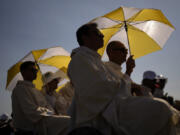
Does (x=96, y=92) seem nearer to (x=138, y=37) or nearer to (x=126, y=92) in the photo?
(x=126, y=92)

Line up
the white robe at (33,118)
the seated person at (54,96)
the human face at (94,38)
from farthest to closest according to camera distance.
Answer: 1. the seated person at (54,96)
2. the white robe at (33,118)
3. the human face at (94,38)

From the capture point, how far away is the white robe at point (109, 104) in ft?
9.26

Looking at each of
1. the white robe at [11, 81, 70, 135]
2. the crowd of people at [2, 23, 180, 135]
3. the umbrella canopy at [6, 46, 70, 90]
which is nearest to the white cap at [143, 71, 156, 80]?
the crowd of people at [2, 23, 180, 135]

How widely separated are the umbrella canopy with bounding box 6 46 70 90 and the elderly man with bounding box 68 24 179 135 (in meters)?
5.78

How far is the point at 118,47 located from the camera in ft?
13.5

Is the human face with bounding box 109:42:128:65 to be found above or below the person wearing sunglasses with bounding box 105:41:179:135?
above

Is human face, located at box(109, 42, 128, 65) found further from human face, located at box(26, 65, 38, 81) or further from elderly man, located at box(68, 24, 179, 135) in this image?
human face, located at box(26, 65, 38, 81)

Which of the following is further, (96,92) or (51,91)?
(51,91)

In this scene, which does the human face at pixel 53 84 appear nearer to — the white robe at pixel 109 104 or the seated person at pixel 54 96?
the seated person at pixel 54 96

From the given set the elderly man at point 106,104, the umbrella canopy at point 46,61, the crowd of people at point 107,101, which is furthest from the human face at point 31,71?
the umbrella canopy at point 46,61

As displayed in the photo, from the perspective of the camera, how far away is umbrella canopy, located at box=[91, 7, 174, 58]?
6.48 meters

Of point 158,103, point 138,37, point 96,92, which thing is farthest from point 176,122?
point 138,37

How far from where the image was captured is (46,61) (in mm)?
9562

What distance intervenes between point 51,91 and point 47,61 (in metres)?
2.20
